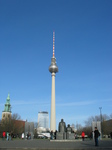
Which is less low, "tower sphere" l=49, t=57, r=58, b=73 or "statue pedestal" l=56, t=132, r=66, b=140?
"tower sphere" l=49, t=57, r=58, b=73

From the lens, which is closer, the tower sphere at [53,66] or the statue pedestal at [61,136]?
the statue pedestal at [61,136]

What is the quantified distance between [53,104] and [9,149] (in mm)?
69404

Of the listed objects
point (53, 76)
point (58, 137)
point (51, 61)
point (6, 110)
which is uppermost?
point (51, 61)

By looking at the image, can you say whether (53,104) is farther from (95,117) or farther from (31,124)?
(31,124)

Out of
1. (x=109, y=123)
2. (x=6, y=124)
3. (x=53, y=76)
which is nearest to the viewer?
(x=6, y=124)

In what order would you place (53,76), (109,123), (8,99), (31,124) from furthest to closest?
(8,99) < (53,76) < (109,123) < (31,124)

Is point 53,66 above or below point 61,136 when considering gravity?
above

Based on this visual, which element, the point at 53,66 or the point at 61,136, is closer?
the point at 61,136

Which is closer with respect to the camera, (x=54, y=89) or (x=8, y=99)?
(x=54, y=89)

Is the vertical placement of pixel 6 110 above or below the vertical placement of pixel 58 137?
above

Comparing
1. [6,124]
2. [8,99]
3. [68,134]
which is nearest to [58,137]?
[68,134]

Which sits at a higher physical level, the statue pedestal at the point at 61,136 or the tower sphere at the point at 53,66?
the tower sphere at the point at 53,66

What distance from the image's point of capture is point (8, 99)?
11331 centimetres

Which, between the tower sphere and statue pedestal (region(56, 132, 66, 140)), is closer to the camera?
statue pedestal (region(56, 132, 66, 140))
